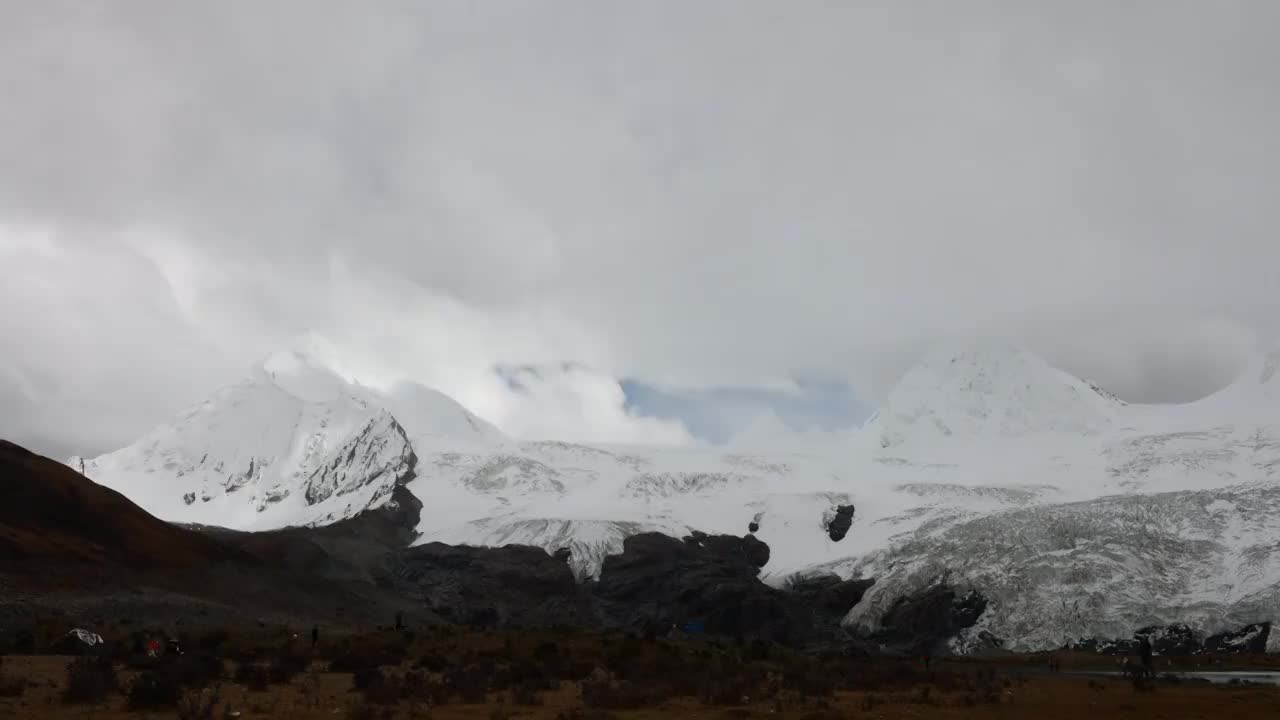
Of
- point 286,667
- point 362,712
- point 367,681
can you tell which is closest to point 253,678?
point 367,681

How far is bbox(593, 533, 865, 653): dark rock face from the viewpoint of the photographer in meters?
144

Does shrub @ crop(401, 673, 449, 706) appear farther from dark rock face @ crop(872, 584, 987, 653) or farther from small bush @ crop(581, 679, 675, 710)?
dark rock face @ crop(872, 584, 987, 653)

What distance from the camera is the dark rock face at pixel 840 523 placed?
609 ft

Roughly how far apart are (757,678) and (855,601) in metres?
110

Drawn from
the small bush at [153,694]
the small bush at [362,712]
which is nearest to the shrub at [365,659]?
the small bush at [153,694]

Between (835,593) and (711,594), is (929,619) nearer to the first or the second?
(835,593)

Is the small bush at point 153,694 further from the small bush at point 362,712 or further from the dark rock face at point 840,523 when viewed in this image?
the dark rock face at point 840,523

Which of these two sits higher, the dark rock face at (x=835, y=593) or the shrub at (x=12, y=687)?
the dark rock face at (x=835, y=593)

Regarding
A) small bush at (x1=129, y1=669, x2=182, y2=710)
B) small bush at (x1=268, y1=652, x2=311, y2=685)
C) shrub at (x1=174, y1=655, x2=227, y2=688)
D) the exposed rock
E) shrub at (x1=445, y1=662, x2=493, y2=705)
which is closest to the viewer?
small bush at (x1=129, y1=669, x2=182, y2=710)

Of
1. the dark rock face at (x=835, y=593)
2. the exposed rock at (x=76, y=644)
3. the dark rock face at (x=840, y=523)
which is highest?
the dark rock face at (x=840, y=523)

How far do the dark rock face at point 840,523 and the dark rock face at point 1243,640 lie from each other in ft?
263

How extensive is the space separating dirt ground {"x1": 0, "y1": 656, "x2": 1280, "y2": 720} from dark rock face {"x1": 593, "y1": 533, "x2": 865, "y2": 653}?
8857 cm

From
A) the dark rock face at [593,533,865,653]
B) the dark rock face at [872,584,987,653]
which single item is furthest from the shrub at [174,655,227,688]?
the dark rock face at [872,584,987,653]

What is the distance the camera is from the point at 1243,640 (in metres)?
105
